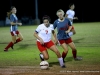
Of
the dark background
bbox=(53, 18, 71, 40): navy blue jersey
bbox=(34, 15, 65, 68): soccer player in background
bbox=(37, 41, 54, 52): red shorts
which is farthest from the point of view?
the dark background

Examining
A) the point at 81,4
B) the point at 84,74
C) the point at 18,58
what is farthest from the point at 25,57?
the point at 81,4

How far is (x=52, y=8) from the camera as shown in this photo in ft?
171

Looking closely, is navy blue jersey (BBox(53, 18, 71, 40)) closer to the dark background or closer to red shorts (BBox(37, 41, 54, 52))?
red shorts (BBox(37, 41, 54, 52))

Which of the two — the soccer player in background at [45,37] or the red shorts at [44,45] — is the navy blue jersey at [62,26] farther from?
the red shorts at [44,45]

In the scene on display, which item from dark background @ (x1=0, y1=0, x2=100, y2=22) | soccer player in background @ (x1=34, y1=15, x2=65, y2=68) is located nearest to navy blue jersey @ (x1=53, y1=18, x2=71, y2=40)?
soccer player in background @ (x1=34, y1=15, x2=65, y2=68)

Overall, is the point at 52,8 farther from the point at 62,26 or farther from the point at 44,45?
the point at 44,45

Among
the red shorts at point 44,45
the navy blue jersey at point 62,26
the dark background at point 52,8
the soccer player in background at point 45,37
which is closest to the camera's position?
the soccer player in background at point 45,37

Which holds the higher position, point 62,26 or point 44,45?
point 62,26

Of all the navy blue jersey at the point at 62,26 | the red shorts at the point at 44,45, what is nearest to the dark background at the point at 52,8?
the navy blue jersey at the point at 62,26

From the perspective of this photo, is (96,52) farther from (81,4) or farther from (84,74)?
(81,4)

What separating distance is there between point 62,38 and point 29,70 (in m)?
2.00

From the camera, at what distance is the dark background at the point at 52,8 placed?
4953cm

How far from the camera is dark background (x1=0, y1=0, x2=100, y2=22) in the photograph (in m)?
49.5

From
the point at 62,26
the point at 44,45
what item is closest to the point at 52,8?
the point at 62,26
